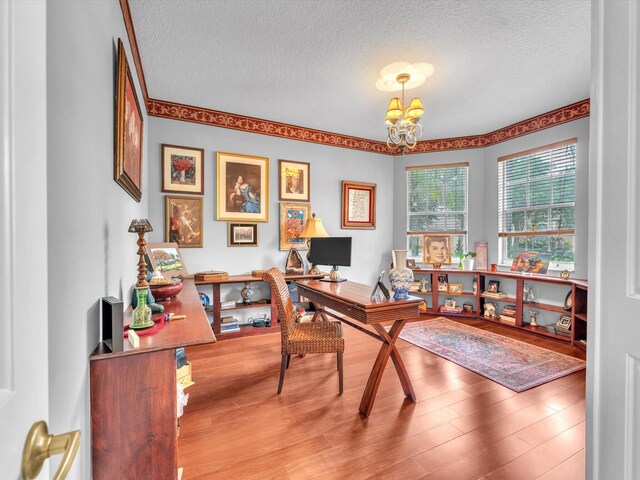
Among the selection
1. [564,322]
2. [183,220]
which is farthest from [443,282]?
[183,220]

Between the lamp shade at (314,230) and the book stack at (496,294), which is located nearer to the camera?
the lamp shade at (314,230)

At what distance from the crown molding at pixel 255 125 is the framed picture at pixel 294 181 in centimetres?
41

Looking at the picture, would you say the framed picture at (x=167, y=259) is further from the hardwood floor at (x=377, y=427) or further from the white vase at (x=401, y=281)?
the white vase at (x=401, y=281)

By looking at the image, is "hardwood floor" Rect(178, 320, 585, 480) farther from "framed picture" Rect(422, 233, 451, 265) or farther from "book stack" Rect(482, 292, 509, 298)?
"framed picture" Rect(422, 233, 451, 265)

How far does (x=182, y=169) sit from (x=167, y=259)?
50.5 inches

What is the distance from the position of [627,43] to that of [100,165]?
2.03 meters

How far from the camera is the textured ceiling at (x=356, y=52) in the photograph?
2150 mm

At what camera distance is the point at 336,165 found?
4.83m

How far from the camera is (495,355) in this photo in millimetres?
3234

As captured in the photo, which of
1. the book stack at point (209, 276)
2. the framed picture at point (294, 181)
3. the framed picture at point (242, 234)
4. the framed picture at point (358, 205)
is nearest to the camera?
the book stack at point (209, 276)

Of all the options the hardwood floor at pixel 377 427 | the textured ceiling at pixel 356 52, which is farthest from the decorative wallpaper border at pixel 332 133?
the hardwood floor at pixel 377 427

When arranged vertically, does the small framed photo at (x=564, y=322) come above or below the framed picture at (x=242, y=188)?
below

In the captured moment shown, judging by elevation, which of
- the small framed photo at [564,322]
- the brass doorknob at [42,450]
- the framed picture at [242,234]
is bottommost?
the small framed photo at [564,322]

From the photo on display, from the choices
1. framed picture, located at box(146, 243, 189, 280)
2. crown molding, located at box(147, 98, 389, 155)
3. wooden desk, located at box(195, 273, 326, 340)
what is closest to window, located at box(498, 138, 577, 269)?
crown molding, located at box(147, 98, 389, 155)
